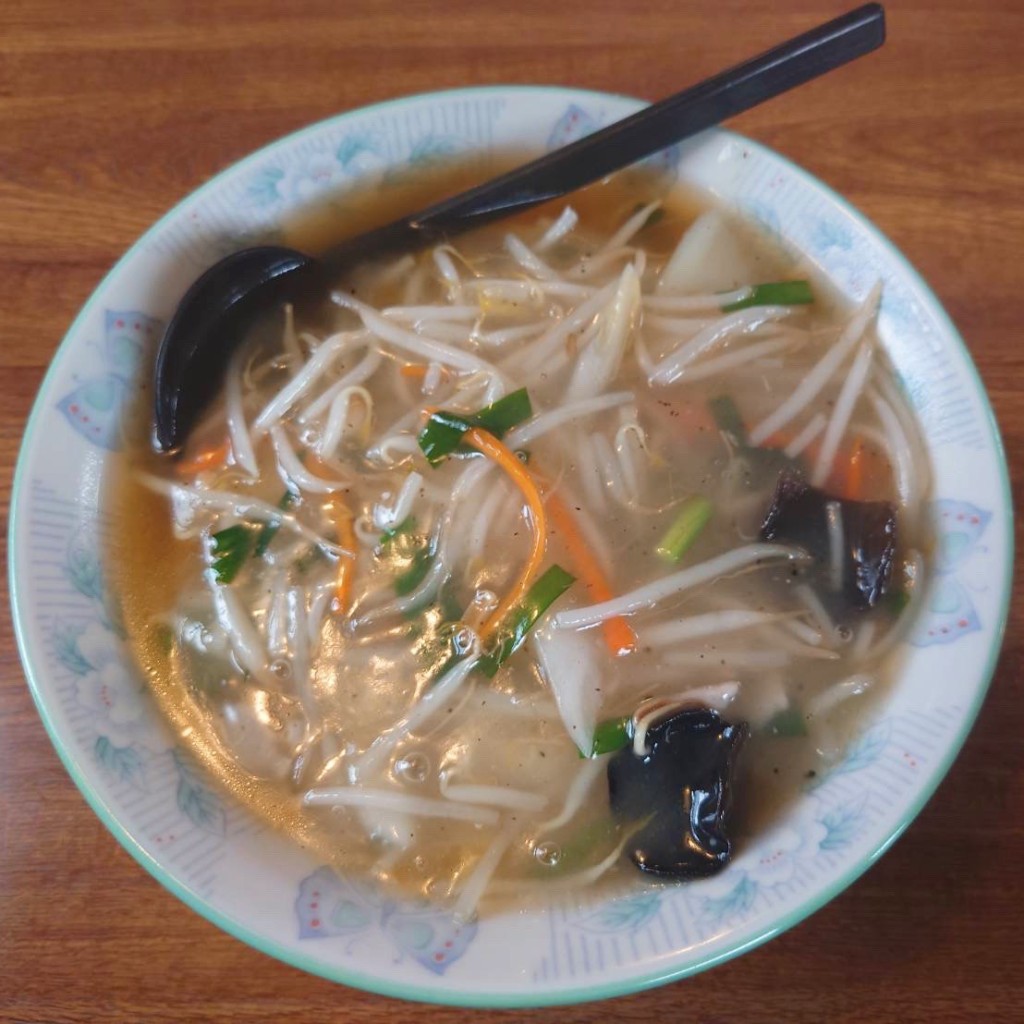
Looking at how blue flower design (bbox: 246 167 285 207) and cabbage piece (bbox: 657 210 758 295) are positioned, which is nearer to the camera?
blue flower design (bbox: 246 167 285 207)

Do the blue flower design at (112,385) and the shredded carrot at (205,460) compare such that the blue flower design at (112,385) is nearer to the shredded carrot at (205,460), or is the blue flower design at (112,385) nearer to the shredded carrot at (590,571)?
the shredded carrot at (205,460)

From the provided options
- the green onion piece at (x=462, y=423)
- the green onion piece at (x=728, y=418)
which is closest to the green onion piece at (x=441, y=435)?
the green onion piece at (x=462, y=423)

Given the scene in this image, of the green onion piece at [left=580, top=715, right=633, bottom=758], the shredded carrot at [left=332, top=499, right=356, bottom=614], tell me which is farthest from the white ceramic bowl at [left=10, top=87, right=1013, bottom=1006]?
the shredded carrot at [left=332, top=499, right=356, bottom=614]

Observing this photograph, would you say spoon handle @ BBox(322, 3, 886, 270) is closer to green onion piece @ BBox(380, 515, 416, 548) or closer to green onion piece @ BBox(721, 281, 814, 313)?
green onion piece @ BBox(721, 281, 814, 313)

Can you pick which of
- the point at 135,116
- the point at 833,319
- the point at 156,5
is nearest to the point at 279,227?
the point at 135,116

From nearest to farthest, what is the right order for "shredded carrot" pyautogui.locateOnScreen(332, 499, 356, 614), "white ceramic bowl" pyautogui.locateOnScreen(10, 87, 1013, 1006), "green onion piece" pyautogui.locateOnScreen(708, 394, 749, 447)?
"white ceramic bowl" pyautogui.locateOnScreen(10, 87, 1013, 1006), "shredded carrot" pyautogui.locateOnScreen(332, 499, 356, 614), "green onion piece" pyautogui.locateOnScreen(708, 394, 749, 447)

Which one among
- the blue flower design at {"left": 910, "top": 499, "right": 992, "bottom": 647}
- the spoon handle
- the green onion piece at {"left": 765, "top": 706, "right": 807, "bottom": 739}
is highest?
the spoon handle

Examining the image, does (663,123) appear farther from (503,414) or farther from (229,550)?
(229,550)
